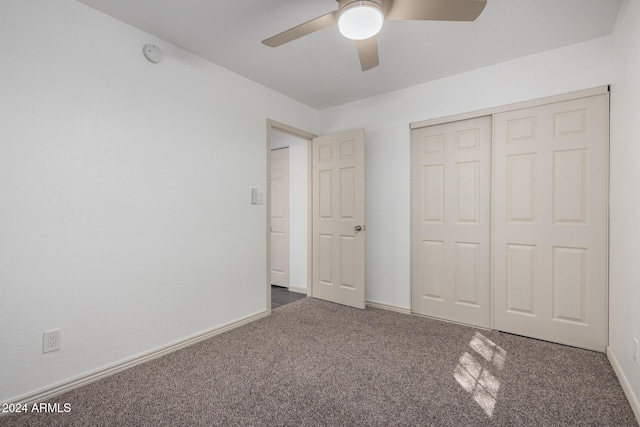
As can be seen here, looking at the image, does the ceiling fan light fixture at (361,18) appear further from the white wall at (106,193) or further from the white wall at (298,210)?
the white wall at (298,210)

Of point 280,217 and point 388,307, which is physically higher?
point 280,217

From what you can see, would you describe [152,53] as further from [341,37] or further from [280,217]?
[280,217]

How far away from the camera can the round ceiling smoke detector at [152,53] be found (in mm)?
2158

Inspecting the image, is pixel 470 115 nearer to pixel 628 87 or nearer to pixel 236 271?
pixel 628 87

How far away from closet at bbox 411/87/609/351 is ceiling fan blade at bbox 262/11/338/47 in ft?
5.74

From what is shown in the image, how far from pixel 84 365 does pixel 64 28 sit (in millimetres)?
2083

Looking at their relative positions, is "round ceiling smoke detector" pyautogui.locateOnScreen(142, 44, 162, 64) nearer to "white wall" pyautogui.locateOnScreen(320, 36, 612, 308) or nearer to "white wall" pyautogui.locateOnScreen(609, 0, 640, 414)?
"white wall" pyautogui.locateOnScreen(320, 36, 612, 308)

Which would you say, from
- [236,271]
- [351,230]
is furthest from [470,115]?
[236,271]

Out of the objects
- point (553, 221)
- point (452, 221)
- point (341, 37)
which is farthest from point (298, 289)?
point (341, 37)

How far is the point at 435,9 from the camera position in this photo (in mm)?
1513

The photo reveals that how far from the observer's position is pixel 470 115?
2811mm

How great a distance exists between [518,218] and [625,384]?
4.17ft

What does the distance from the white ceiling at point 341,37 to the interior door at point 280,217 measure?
1.50m

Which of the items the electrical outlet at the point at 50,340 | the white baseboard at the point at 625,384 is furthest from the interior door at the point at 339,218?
the electrical outlet at the point at 50,340
